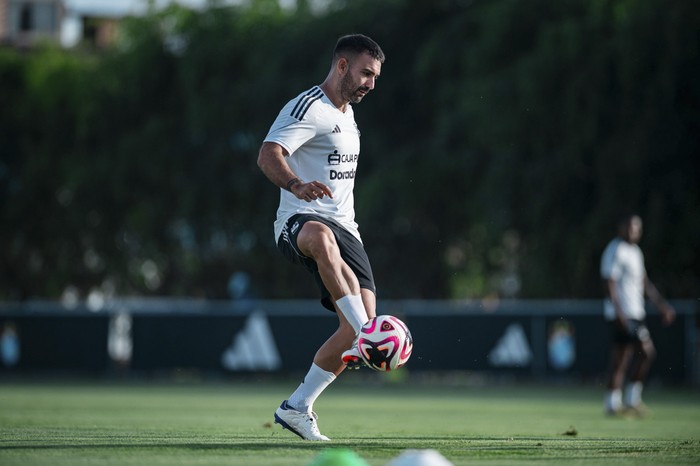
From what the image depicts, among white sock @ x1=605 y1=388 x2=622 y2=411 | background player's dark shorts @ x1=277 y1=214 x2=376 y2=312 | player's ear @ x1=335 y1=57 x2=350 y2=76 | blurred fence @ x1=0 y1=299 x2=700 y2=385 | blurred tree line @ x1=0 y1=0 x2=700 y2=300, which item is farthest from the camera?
blurred tree line @ x1=0 y1=0 x2=700 y2=300

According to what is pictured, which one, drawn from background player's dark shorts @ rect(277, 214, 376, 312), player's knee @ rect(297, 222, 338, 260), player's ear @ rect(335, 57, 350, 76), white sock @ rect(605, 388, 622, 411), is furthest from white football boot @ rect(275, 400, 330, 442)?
white sock @ rect(605, 388, 622, 411)

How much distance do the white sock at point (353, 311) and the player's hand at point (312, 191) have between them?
2.53 feet

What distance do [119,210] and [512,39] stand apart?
1436cm

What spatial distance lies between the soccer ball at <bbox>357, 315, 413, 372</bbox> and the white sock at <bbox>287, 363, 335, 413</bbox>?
0.74 m

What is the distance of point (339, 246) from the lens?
8242mm

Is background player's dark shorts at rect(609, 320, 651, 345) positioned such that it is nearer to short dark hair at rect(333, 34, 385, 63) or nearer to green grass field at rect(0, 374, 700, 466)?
green grass field at rect(0, 374, 700, 466)

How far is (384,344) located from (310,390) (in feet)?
3.25

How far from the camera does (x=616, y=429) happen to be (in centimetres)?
1138

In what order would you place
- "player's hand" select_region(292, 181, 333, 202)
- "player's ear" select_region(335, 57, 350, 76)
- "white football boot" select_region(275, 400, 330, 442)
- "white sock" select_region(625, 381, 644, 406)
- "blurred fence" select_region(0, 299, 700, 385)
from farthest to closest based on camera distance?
"blurred fence" select_region(0, 299, 700, 385) → "white sock" select_region(625, 381, 644, 406) → "player's ear" select_region(335, 57, 350, 76) → "white football boot" select_region(275, 400, 330, 442) → "player's hand" select_region(292, 181, 333, 202)

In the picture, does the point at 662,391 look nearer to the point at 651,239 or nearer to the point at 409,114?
the point at 651,239

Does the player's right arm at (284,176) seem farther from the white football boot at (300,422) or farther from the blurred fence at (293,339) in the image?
the blurred fence at (293,339)

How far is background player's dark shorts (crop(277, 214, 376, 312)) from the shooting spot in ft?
27.0

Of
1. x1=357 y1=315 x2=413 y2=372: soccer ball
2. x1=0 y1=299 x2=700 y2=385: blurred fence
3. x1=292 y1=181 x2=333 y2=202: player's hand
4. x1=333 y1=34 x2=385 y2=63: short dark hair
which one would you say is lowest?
x1=0 y1=299 x2=700 y2=385: blurred fence

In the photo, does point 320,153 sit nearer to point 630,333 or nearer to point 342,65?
point 342,65
